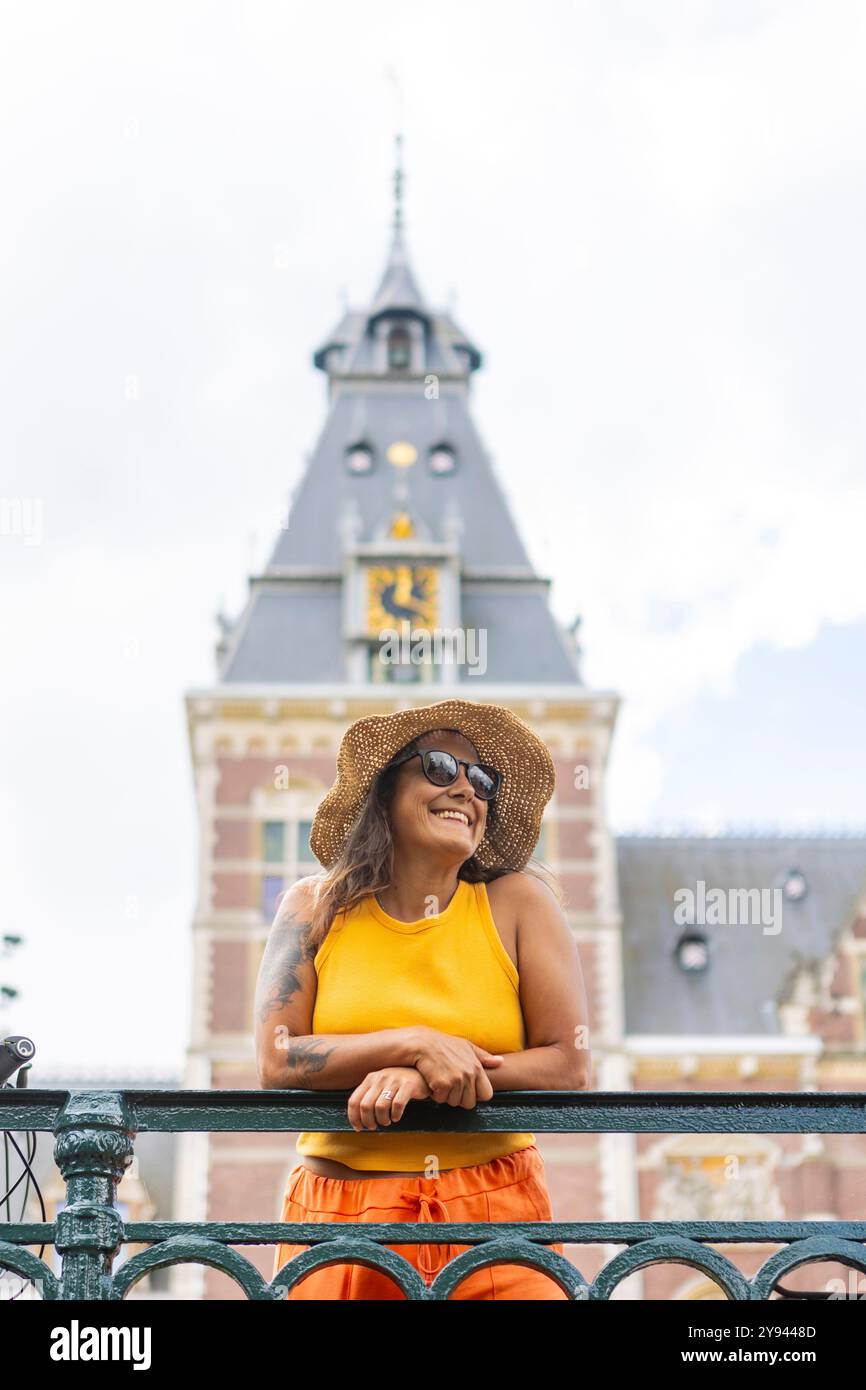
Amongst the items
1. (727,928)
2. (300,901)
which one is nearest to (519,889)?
(300,901)

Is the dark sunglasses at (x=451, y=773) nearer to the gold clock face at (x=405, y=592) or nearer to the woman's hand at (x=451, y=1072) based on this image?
the woman's hand at (x=451, y=1072)

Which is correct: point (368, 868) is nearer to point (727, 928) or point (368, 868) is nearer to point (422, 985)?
point (422, 985)

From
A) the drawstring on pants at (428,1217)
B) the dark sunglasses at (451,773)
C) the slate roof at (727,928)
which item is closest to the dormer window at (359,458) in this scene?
the slate roof at (727,928)

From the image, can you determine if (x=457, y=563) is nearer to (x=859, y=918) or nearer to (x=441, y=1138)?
(x=859, y=918)

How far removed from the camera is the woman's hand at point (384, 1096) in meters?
2.67

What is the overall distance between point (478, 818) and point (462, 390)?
21.5 m

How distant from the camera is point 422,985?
121 inches

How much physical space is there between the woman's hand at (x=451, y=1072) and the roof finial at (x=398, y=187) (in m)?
26.3

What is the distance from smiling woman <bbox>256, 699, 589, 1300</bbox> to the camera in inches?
113

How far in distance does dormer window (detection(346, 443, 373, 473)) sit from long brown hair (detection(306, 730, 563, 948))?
19.9 m

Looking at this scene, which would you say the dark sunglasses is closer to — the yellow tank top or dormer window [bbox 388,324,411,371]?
the yellow tank top

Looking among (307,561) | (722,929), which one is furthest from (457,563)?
(722,929)
